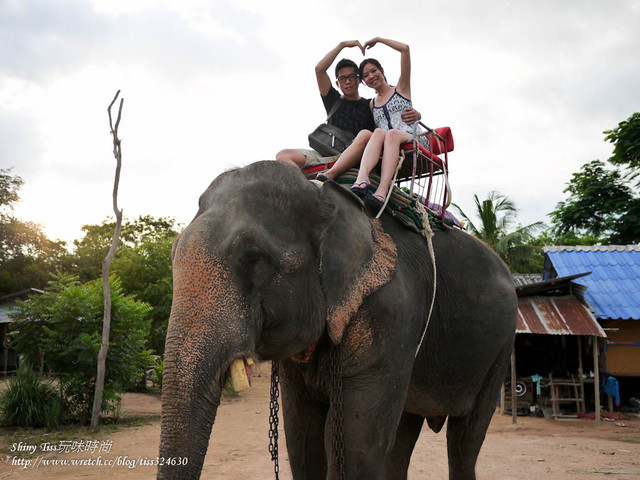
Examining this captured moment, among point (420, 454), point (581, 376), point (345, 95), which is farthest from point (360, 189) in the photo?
point (581, 376)

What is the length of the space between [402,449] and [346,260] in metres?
2.21

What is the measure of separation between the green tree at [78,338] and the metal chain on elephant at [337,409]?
938 cm

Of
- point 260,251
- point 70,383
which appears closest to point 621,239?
point 70,383

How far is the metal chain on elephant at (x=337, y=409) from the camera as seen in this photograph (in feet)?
8.45

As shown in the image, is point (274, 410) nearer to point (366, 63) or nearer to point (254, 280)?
point (254, 280)

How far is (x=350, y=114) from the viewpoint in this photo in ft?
12.9

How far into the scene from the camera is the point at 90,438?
971 centimetres

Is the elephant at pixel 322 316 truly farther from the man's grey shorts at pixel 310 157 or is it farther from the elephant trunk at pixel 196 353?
the man's grey shorts at pixel 310 157

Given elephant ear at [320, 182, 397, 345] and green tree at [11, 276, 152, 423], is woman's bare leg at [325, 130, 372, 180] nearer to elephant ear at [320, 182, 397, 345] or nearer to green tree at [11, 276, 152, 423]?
elephant ear at [320, 182, 397, 345]

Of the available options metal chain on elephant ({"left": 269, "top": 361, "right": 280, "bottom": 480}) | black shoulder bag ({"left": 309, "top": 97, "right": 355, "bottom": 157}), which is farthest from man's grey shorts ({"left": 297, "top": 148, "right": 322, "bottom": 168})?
metal chain on elephant ({"left": 269, "top": 361, "right": 280, "bottom": 480})

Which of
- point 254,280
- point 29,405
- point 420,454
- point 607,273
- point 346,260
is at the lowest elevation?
point 420,454

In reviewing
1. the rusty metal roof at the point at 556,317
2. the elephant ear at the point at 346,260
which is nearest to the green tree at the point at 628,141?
the rusty metal roof at the point at 556,317

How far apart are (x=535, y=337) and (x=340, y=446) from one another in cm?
1389

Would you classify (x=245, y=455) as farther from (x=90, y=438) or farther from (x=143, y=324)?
(x=143, y=324)
